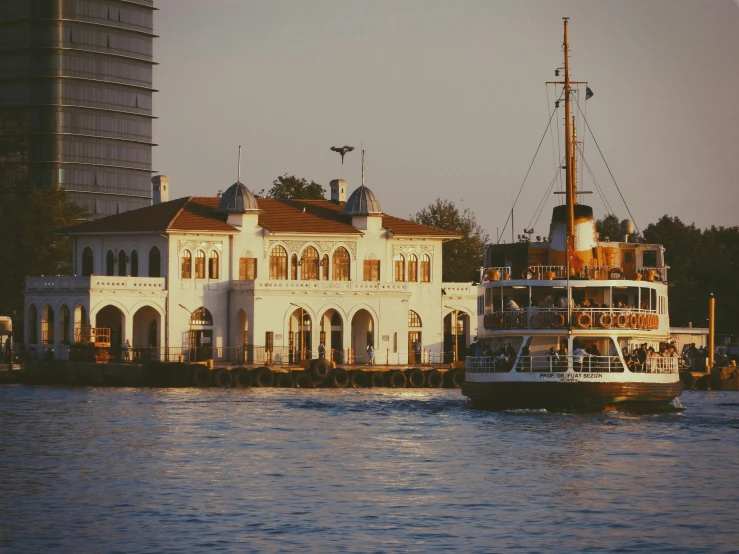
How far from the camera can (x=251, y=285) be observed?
306 ft

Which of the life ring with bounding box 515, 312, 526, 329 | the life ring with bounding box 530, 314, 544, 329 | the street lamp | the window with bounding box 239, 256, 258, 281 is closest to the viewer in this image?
the life ring with bounding box 530, 314, 544, 329

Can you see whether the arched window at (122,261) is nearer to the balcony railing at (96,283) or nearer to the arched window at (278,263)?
the balcony railing at (96,283)

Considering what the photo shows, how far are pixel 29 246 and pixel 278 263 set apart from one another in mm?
23148

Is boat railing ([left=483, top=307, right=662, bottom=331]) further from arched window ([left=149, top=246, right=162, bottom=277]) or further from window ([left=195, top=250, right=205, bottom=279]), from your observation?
arched window ([left=149, top=246, right=162, bottom=277])

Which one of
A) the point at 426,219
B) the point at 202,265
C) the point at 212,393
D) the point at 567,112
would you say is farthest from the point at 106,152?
the point at 567,112

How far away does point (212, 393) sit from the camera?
248 feet

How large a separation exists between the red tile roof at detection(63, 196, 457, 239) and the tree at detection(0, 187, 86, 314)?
1319cm

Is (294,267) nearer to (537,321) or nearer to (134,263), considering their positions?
(134,263)

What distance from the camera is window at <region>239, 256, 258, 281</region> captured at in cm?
9581

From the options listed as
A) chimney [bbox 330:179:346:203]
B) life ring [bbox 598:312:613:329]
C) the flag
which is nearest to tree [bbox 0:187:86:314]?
chimney [bbox 330:179:346:203]

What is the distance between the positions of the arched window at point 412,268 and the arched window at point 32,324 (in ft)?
69.7

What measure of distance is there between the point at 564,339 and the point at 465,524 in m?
23.8

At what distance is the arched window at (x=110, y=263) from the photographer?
96.8 metres

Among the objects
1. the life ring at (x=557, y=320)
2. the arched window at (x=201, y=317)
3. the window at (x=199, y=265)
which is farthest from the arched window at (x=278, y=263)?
the life ring at (x=557, y=320)
